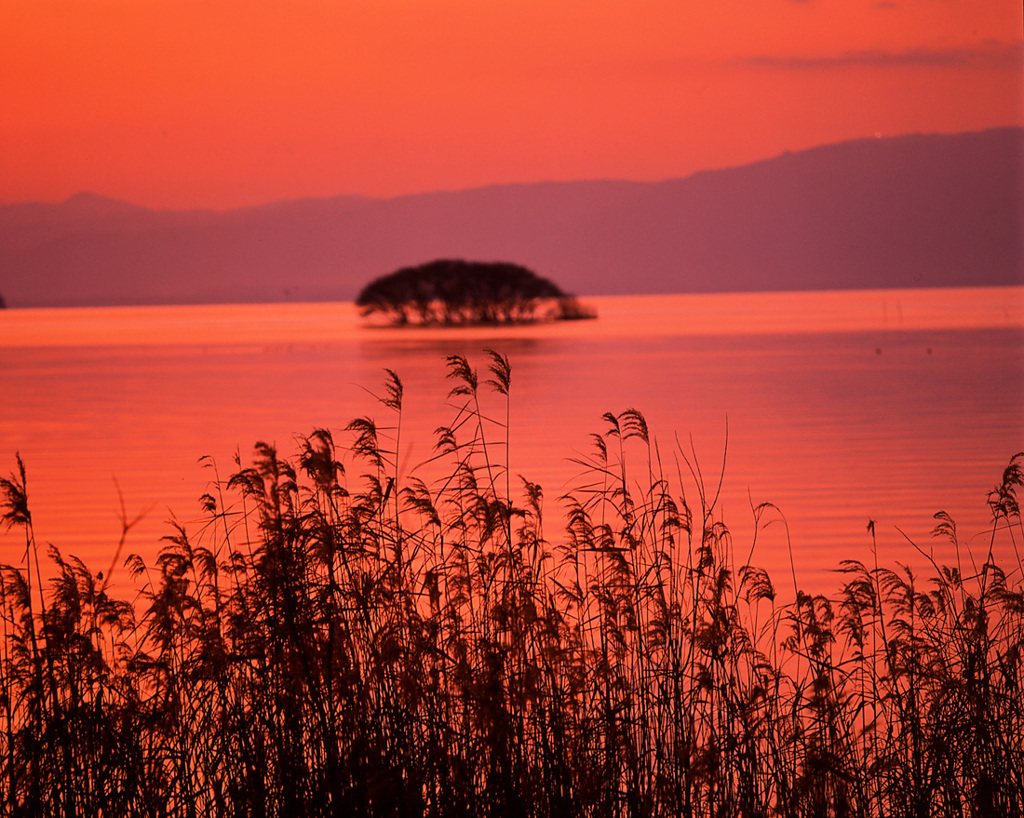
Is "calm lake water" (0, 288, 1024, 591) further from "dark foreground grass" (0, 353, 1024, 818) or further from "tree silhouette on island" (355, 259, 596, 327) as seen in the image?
"tree silhouette on island" (355, 259, 596, 327)

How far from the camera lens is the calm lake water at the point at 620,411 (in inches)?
486

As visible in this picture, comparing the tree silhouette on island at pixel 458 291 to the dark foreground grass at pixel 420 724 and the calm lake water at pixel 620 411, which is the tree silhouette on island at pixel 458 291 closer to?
the calm lake water at pixel 620 411

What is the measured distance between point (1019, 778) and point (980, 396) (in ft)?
70.5

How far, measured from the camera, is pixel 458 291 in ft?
264

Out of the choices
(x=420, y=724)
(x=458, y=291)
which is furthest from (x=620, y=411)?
(x=458, y=291)

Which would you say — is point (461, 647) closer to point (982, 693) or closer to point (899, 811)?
point (899, 811)

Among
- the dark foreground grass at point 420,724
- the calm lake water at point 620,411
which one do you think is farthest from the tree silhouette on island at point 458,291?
the dark foreground grass at point 420,724

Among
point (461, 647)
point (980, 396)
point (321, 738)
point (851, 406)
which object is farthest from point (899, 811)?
point (980, 396)

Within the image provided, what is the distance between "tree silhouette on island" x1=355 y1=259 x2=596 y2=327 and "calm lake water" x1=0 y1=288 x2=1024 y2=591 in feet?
97.0

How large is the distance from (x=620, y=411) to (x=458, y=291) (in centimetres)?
5801

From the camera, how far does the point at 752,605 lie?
8336 mm

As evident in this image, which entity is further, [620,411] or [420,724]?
[620,411]

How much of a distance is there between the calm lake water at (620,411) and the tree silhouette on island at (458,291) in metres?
29.6

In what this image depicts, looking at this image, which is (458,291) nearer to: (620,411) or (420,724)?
(620,411)
